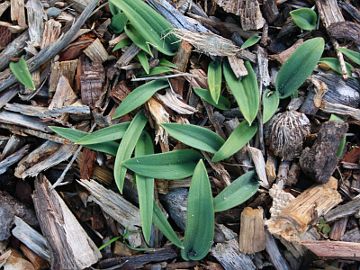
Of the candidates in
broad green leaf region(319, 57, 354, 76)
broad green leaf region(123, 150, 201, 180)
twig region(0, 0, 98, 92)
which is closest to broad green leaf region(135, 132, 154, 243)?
broad green leaf region(123, 150, 201, 180)

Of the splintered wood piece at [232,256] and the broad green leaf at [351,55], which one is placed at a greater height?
the broad green leaf at [351,55]

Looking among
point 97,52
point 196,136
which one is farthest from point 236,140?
point 97,52

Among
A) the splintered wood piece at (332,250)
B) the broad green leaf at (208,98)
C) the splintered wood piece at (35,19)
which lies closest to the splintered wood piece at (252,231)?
the splintered wood piece at (332,250)

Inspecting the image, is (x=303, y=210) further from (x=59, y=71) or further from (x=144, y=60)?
(x=59, y=71)

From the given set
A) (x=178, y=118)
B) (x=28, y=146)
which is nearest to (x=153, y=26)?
(x=178, y=118)

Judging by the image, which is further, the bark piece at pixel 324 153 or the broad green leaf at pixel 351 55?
the broad green leaf at pixel 351 55

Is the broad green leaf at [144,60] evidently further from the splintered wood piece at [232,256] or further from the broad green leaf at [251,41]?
the splintered wood piece at [232,256]
